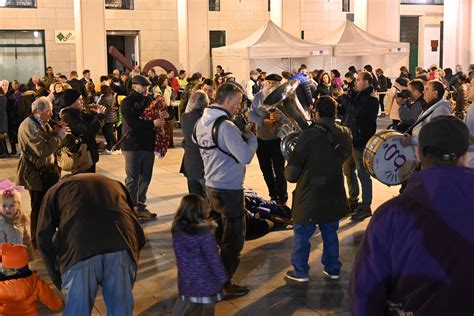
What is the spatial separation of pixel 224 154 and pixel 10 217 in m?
2.07

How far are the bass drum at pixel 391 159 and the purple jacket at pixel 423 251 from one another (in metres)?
4.68

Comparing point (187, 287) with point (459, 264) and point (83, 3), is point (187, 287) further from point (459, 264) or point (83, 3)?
point (83, 3)

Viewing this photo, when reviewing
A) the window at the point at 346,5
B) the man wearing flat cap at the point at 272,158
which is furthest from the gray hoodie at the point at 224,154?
the window at the point at 346,5

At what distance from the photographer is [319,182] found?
652 cm

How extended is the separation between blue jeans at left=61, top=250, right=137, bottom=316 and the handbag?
3.35 meters

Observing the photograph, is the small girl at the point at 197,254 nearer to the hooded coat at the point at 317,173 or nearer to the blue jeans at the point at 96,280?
the blue jeans at the point at 96,280

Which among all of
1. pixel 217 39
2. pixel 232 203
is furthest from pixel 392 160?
pixel 217 39

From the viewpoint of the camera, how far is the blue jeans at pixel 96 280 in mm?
4328

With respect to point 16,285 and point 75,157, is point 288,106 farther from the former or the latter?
point 16,285

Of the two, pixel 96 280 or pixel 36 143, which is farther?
pixel 36 143

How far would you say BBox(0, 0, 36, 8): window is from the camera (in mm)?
27188

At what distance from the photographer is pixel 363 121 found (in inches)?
361

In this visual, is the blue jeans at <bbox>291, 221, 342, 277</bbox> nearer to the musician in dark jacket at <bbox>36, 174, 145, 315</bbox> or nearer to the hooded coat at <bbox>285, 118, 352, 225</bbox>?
the hooded coat at <bbox>285, 118, 352, 225</bbox>

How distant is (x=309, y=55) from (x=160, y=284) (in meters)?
16.5
